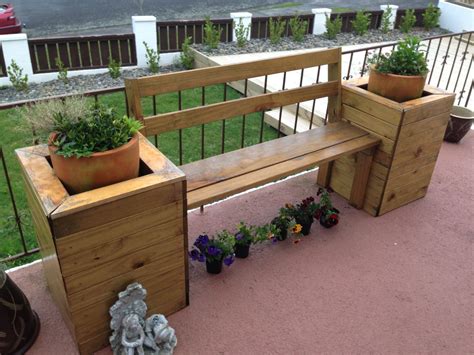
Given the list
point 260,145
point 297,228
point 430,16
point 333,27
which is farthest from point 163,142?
point 430,16

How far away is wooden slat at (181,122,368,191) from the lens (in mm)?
2881

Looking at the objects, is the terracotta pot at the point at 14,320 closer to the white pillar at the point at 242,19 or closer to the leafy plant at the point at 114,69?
the leafy plant at the point at 114,69

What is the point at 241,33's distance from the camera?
9875 mm

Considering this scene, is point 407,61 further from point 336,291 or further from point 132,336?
point 132,336

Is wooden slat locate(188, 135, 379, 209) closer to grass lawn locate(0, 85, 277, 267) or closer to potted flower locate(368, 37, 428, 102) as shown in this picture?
potted flower locate(368, 37, 428, 102)

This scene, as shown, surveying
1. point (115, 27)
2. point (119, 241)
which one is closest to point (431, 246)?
point (119, 241)

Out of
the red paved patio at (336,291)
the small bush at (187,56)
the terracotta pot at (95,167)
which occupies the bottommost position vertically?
the small bush at (187,56)

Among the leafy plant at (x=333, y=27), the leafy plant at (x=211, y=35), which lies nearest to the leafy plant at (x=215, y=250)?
the leafy plant at (x=211, y=35)

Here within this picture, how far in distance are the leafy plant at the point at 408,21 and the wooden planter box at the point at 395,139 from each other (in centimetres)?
889

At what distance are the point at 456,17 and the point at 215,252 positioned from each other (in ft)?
37.3

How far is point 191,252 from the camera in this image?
115 inches

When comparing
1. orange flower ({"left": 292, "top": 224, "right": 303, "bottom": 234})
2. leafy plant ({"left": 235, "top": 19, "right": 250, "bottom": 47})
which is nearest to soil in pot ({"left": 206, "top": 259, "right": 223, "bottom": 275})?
orange flower ({"left": 292, "top": 224, "right": 303, "bottom": 234})

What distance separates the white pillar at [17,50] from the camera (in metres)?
8.09

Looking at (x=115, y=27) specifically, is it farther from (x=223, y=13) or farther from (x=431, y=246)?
(x=431, y=246)
